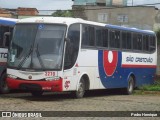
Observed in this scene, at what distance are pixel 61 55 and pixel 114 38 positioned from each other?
5351mm

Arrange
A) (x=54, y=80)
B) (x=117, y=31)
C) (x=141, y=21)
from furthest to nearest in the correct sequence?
(x=141, y=21), (x=117, y=31), (x=54, y=80)

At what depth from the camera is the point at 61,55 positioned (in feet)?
62.3

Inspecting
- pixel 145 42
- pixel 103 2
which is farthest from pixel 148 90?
pixel 103 2

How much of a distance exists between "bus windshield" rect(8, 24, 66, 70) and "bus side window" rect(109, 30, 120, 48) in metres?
4.44

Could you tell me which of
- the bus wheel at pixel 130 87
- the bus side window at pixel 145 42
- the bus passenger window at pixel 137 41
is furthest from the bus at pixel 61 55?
the bus side window at pixel 145 42

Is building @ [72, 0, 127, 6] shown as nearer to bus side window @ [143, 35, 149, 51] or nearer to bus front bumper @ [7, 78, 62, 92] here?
bus side window @ [143, 35, 149, 51]

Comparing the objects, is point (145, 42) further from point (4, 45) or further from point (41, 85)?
point (41, 85)

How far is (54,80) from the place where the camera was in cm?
1883

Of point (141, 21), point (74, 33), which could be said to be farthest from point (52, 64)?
point (141, 21)

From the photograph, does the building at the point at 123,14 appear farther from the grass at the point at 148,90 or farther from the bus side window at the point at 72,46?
the bus side window at the point at 72,46

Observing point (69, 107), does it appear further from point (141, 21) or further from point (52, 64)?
point (141, 21)

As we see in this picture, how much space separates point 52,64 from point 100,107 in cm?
333

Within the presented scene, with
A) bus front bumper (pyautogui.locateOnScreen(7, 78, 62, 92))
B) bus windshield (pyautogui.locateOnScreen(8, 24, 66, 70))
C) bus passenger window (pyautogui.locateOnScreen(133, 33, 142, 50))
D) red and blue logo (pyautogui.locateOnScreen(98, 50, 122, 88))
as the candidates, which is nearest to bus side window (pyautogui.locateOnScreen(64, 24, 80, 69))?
bus windshield (pyautogui.locateOnScreen(8, 24, 66, 70))

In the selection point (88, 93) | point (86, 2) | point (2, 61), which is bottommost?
point (88, 93)
